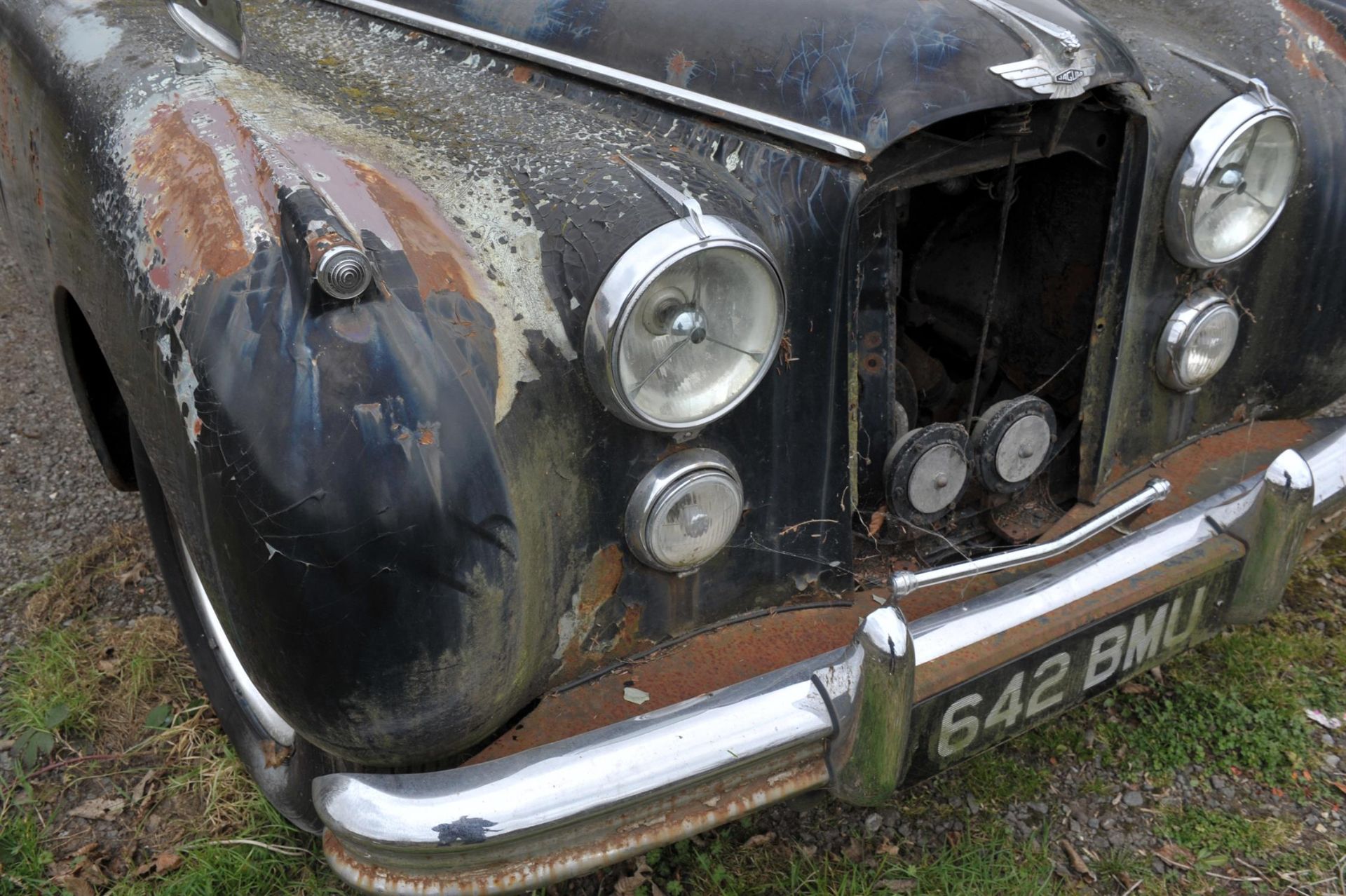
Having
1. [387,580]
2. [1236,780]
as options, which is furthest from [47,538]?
[1236,780]

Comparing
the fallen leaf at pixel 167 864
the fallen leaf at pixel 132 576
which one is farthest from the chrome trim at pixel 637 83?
the fallen leaf at pixel 167 864

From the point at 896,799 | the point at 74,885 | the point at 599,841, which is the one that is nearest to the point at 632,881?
the point at 896,799

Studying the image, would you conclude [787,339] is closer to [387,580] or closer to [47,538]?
[387,580]

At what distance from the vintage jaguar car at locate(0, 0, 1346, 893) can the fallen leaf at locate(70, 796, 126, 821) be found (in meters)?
0.29

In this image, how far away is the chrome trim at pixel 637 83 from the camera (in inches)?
62.1

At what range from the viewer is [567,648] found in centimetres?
152

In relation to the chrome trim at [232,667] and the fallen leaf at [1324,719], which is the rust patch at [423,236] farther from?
the fallen leaf at [1324,719]

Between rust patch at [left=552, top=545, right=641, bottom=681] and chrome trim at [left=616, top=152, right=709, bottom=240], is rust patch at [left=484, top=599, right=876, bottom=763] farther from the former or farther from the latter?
chrome trim at [left=616, top=152, right=709, bottom=240]

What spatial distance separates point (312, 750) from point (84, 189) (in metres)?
0.95


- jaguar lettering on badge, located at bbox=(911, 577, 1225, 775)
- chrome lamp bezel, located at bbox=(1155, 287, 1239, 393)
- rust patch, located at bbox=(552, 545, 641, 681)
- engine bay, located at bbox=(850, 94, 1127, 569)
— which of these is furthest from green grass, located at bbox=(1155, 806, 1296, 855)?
rust patch, located at bbox=(552, 545, 641, 681)

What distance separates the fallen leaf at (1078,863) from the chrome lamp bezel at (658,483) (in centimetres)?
106

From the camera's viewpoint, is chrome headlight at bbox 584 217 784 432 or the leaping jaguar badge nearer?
chrome headlight at bbox 584 217 784 432

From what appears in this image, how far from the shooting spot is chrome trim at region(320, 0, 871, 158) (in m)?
1.58

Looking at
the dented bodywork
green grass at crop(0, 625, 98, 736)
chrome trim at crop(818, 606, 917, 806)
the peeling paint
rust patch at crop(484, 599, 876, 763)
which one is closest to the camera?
the dented bodywork
